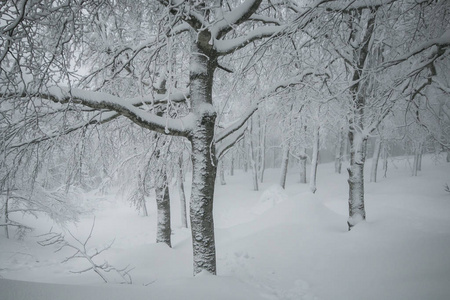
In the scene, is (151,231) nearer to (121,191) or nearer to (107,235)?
(107,235)

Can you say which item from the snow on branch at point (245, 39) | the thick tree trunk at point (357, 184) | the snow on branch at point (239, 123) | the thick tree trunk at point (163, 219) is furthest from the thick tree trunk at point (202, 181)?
the thick tree trunk at point (357, 184)

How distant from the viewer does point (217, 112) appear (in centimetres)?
395

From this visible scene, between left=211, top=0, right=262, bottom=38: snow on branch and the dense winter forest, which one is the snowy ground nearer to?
the dense winter forest

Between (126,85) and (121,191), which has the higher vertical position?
(126,85)

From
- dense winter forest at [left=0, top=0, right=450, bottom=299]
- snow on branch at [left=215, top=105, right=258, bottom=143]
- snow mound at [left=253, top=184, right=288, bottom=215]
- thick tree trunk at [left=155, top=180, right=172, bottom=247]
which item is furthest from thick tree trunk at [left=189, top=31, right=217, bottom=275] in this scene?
snow mound at [left=253, top=184, right=288, bottom=215]

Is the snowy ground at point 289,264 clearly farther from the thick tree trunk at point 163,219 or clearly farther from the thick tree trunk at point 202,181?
the thick tree trunk at point 163,219

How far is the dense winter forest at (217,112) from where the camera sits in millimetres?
2670

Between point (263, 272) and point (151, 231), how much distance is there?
10.2 m

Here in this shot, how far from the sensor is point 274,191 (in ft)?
45.4

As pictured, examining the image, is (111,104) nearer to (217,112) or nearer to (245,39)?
(217,112)

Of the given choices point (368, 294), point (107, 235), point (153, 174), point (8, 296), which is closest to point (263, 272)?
point (368, 294)

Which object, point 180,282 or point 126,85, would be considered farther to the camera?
point 126,85

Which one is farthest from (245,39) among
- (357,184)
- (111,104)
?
(357,184)

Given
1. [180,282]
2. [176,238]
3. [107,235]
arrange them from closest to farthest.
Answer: [180,282] < [176,238] < [107,235]
